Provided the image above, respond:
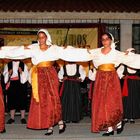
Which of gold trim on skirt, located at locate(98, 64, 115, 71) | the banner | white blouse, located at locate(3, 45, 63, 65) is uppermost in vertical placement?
the banner

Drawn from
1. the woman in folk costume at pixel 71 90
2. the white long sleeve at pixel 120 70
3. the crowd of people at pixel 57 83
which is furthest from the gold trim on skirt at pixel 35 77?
the white long sleeve at pixel 120 70

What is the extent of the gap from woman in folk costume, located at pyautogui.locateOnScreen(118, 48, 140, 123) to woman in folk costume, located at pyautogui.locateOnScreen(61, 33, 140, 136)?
130cm

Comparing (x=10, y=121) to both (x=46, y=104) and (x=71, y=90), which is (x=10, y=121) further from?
(x=46, y=104)

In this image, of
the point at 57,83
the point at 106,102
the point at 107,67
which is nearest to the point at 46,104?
the point at 57,83

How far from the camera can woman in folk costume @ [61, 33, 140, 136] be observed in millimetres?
9469

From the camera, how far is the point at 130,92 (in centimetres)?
1098

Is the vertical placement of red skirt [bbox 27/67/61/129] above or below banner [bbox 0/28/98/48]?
below

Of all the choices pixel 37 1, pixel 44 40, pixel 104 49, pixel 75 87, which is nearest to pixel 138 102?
pixel 75 87

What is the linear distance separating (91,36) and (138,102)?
212 centimetres

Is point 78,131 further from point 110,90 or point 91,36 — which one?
point 91,36

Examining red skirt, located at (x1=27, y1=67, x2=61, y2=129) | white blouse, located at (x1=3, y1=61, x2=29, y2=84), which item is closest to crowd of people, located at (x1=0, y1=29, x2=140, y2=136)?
red skirt, located at (x1=27, y1=67, x2=61, y2=129)

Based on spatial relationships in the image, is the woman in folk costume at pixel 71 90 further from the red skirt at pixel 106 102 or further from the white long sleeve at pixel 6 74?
the red skirt at pixel 106 102

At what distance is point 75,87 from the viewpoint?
11.0 metres

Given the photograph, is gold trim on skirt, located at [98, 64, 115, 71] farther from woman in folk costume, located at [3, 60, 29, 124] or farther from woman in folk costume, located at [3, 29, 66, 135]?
woman in folk costume, located at [3, 60, 29, 124]
